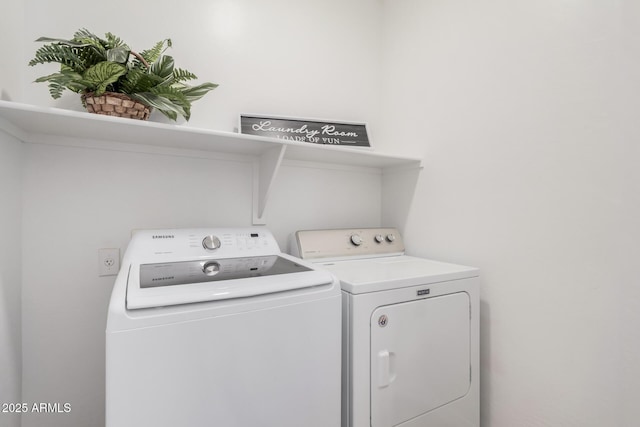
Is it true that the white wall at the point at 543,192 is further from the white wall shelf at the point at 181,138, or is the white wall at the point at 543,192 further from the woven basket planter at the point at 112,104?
the woven basket planter at the point at 112,104

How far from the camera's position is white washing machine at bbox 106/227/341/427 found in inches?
27.1

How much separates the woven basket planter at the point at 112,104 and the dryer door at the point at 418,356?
3.79 ft

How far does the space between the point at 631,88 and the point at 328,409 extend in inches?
56.7

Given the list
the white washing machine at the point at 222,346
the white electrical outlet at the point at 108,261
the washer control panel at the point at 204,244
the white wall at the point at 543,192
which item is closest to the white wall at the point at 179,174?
the white electrical outlet at the point at 108,261

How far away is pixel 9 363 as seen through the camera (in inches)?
41.4

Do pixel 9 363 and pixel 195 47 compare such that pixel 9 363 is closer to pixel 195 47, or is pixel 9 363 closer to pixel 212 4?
pixel 195 47

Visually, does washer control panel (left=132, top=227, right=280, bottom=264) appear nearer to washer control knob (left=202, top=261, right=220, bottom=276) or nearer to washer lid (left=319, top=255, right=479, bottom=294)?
washer control knob (left=202, top=261, right=220, bottom=276)

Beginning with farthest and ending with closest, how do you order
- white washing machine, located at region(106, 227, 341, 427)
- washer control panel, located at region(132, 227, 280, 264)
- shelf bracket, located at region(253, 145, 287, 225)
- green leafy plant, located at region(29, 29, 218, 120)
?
shelf bracket, located at region(253, 145, 287, 225) < washer control panel, located at region(132, 227, 280, 264) < green leafy plant, located at region(29, 29, 218, 120) < white washing machine, located at region(106, 227, 341, 427)

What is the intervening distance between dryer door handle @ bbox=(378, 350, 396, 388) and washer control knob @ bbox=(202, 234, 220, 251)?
761mm

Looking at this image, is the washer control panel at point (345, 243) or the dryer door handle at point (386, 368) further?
the washer control panel at point (345, 243)

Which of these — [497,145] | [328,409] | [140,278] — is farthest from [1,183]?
[497,145]

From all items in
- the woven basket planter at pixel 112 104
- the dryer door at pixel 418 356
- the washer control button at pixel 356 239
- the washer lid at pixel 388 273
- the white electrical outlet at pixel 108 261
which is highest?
the woven basket planter at pixel 112 104

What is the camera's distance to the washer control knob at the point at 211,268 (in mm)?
1022

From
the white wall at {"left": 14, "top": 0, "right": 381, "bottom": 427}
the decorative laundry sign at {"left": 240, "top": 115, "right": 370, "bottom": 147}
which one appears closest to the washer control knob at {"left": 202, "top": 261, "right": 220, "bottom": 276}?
the white wall at {"left": 14, "top": 0, "right": 381, "bottom": 427}
